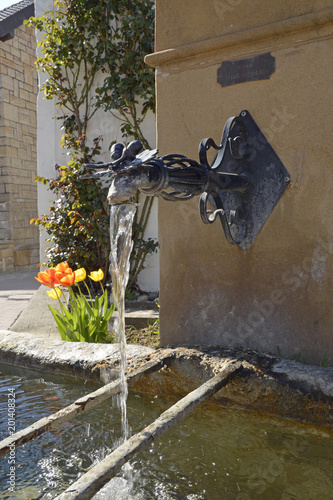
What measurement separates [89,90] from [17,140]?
4.91 m

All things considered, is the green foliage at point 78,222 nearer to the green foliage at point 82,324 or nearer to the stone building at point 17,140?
the green foliage at point 82,324

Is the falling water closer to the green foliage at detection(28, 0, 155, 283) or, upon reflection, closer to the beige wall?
the beige wall

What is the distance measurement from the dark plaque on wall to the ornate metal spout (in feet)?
0.49

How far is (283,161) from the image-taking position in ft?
6.12

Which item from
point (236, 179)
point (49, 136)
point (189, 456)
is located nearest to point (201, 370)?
point (189, 456)

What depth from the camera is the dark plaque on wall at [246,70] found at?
1.87 metres

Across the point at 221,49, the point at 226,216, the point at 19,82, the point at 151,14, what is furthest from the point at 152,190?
the point at 19,82

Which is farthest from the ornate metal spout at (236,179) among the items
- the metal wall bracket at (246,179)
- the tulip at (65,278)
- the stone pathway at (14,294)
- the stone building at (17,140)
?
the stone building at (17,140)

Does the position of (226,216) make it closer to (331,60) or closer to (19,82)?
(331,60)

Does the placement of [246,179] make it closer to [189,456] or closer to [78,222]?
[189,456]

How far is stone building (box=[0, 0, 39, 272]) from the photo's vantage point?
9.50 meters

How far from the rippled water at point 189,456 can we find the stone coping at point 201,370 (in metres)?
0.05

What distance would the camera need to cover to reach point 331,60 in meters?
1.74

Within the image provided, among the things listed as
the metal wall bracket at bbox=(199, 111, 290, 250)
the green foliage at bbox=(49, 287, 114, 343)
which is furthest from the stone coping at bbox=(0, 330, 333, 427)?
the metal wall bracket at bbox=(199, 111, 290, 250)
